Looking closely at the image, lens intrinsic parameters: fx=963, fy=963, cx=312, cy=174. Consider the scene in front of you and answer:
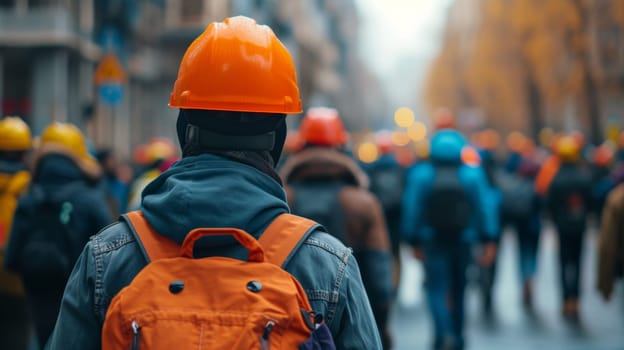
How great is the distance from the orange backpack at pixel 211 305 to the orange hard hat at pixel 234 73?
1.15 feet

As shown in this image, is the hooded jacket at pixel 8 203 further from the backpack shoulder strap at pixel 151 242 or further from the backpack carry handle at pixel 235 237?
the backpack carry handle at pixel 235 237

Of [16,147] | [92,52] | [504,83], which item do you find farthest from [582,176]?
[504,83]

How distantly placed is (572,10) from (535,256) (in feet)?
76.3

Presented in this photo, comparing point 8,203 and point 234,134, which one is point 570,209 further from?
point 234,134

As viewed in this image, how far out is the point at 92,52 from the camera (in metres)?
31.4

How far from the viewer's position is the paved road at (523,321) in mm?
9500

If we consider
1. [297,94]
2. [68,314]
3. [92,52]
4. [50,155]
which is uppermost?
[297,94]

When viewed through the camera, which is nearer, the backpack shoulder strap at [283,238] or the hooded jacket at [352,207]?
the backpack shoulder strap at [283,238]

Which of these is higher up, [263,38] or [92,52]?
[263,38]

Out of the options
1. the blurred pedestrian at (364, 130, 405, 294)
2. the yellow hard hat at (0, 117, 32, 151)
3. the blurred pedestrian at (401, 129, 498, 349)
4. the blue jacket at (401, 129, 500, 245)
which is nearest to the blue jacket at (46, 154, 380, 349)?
the yellow hard hat at (0, 117, 32, 151)

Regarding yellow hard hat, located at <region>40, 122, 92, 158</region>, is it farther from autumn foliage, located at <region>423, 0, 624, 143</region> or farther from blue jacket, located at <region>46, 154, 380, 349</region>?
autumn foliage, located at <region>423, 0, 624, 143</region>

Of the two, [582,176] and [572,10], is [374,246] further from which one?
[572,10]

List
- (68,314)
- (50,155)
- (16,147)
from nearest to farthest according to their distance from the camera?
1. (68,314)
2. (50,155)
3. (16,147)

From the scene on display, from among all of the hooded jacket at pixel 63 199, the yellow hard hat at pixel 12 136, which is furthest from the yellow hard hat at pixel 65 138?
the yellow hard hat at pixel 12 136
